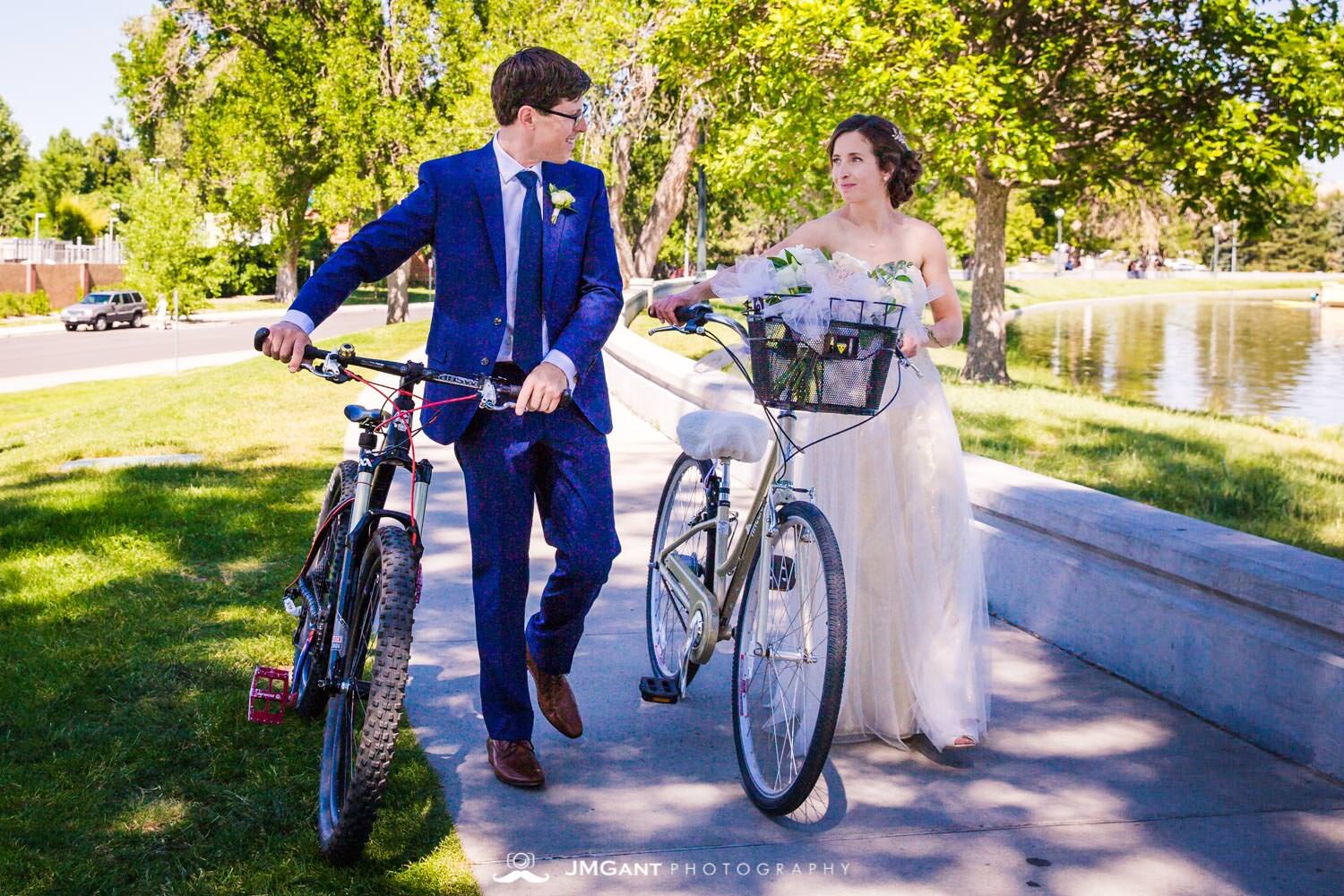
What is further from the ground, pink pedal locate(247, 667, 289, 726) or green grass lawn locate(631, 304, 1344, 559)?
green grass lawn locate(631, 304, 1344, 559)

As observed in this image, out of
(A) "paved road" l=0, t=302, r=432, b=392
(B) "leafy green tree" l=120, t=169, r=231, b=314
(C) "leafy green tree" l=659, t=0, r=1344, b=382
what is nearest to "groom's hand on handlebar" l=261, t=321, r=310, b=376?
(C) "leafy green tree" l=659, t=0, r=1344, b=382

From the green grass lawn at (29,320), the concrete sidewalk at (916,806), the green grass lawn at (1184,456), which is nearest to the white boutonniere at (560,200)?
the concrete sidewalk at (916,806)

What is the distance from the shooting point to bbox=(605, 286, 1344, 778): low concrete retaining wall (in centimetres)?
426

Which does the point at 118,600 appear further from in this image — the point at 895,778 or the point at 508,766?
the point at 895,778

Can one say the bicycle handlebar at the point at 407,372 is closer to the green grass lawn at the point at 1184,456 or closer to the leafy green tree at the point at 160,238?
the green grass lawn at the point at 1184,456

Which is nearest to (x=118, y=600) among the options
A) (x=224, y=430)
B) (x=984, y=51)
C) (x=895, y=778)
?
(x=895, y=778)

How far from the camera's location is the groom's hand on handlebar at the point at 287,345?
3445 millimetres

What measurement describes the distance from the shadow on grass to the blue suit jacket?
1161 mm

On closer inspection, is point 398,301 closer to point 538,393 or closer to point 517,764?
point 517,764

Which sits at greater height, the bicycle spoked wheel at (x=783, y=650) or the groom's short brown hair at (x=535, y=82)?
the groom's short brown hair at (x=535, y=82)

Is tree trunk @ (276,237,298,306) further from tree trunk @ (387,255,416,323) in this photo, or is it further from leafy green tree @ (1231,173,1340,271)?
leafy green tree @ (1231,173,1340,271)

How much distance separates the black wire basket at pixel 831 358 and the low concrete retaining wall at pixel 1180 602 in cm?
148

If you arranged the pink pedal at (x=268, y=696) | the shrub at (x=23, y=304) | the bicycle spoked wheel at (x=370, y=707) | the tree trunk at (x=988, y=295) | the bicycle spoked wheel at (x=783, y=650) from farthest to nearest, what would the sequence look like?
the shrub at (x=23, y=304)
the tree trunk at (x=988, y=295)
the pink pedal at (x=268, y=696)
the bicycle spoked wheel at (x=783, y=650)
the bicycle spoked wheel at (x=370, y=707)

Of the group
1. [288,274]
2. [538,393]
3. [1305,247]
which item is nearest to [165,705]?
[538,393]
